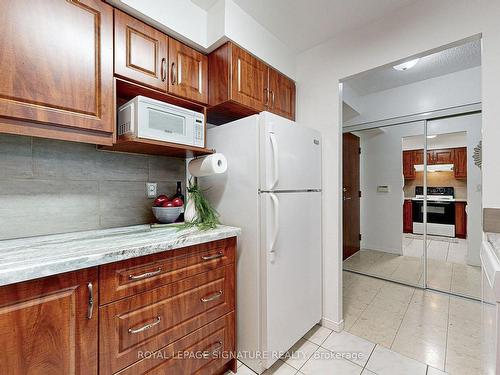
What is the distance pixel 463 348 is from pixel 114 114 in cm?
283

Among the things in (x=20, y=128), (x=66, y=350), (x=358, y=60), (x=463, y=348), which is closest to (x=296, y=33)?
(x=358, y=60)

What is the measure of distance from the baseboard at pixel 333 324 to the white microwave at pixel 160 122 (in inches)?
70.6

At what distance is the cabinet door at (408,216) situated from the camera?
3150 millimetres

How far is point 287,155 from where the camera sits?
64.2 inches

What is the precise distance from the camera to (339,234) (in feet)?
6.48

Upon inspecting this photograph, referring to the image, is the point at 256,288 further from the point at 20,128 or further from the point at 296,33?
the point at 296,33

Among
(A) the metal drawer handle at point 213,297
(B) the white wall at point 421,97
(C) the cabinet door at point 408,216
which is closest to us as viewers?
(A) the metal drawer handle at point 213,297

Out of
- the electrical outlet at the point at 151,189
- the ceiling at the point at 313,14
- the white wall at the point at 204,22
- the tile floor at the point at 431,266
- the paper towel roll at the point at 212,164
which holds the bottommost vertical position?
the tile floor at the point at 431,266

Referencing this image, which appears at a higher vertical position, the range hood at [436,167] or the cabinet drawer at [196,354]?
the range hood at [436,167]

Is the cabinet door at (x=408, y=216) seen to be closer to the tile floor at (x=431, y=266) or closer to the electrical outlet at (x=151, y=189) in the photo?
the tile floor at (x=431, y=266)

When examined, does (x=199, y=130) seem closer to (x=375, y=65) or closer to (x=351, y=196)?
(x=375, y=65)

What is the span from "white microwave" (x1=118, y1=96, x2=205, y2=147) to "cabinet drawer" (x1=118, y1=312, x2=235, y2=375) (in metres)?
1.13

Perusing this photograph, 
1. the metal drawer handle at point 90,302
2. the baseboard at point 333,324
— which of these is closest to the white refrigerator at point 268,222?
the baseboard at point 333,324

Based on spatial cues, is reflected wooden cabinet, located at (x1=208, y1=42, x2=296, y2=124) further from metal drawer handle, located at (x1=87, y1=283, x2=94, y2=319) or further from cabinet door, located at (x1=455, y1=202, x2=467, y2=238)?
cabinet door, located at (x1=455, y1=202, x2=467, y2=238)
